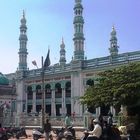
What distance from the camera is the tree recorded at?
17.4 metres

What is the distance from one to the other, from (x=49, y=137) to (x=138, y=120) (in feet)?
17.5

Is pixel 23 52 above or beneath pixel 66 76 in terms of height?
above

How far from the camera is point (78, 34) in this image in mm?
44969

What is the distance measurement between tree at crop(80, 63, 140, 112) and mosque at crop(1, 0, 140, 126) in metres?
18.6

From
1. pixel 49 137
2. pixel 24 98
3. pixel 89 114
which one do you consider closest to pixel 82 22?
pixel 24 98

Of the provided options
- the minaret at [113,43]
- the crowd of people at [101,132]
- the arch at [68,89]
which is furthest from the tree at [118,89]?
the minaret at [113,43]

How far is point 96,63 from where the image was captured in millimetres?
42188

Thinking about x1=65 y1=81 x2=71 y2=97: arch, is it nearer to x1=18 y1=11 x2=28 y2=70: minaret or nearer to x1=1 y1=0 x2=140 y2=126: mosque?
x1=1 y1=0 x2=140 y2=126: mosque

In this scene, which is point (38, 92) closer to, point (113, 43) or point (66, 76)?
point (66, 76)

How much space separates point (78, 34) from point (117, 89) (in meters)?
27.5

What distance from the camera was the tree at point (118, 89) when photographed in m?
17.4

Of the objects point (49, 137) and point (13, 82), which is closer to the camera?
point (49, 137)

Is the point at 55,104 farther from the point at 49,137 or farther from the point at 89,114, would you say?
the point at 49,137

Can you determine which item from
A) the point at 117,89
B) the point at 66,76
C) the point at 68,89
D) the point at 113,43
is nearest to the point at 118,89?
the point at 117,89
